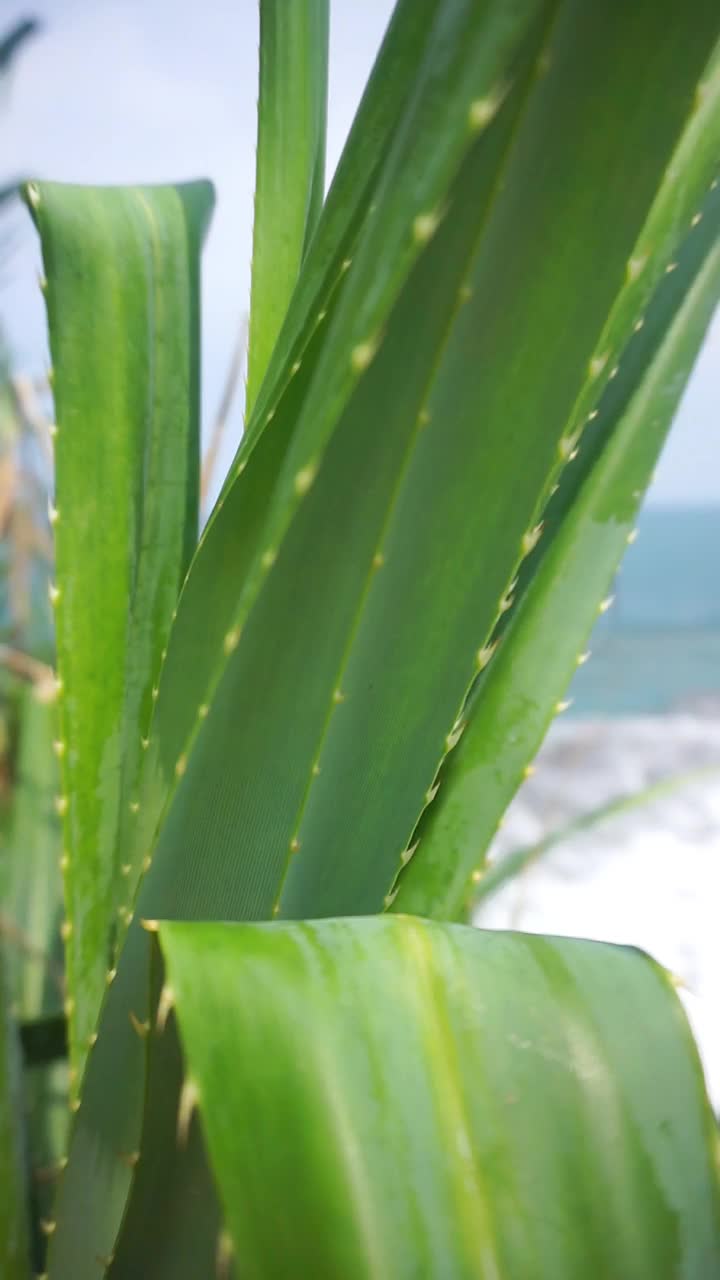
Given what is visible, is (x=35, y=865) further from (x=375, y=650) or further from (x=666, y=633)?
(x=666, y=633)

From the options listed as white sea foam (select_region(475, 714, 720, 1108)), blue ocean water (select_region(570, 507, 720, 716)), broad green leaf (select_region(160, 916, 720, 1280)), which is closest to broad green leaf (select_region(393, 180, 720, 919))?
broad green leaf (select_region(160, 916, 720, 1280))

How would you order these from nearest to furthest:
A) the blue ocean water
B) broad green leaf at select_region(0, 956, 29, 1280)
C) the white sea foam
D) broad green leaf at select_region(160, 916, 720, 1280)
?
broad green leaf at select_region(160, 916, 720, 1280), broad green leaf at select_region(0, 956, 29, 1280), the white sea foam, the blue ocean water

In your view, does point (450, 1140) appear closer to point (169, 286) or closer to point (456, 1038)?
point (456, 1038)

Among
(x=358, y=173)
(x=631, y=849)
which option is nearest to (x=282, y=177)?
(x=358, y=173)

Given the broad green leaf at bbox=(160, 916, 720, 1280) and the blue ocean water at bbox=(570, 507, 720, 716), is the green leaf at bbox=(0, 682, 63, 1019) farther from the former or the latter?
the blue ocean water at bbox=(570, 507, 720, 716)

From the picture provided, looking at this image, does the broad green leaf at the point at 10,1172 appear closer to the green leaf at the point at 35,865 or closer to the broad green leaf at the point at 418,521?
the broad green leaf at the point at 418,521

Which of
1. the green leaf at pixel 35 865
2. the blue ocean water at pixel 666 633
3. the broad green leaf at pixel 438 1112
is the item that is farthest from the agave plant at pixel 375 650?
the blue ocean water at pixel 666 633

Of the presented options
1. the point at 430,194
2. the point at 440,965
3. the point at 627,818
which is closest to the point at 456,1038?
the point at 440,965
